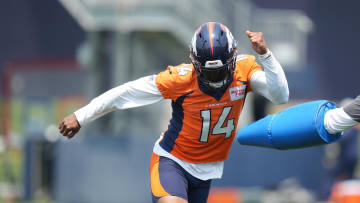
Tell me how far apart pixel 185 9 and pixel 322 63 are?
6.32 metres

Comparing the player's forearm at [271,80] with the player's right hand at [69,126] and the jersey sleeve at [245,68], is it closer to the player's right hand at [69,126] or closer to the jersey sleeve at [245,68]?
the jersey sleeve at [245,68]

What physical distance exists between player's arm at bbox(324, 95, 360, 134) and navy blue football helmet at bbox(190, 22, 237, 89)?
0.77 metres

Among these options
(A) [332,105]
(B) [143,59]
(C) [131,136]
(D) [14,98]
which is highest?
(A) [332,105]

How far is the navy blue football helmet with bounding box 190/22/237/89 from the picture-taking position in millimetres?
4559

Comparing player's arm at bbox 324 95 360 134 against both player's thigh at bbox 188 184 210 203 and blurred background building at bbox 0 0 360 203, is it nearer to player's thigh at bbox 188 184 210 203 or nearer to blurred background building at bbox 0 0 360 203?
player's thigh at bbox 188 184 210 203

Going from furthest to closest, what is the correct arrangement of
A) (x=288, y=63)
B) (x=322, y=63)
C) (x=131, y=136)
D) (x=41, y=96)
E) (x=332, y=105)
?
(x=41, y=96), (x=322, y=63), (x=288, y=63), (x=131, y=136), (x=332, y=105)

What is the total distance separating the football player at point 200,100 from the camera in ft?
15.1

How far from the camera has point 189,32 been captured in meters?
12.3

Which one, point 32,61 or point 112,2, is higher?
point 112,2

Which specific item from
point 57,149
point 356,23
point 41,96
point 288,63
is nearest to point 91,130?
point 57,149

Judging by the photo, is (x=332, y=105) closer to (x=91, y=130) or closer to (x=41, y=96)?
(x=91, y=130)

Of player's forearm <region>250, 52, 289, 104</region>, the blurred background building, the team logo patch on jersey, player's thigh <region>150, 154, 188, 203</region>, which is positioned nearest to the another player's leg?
player's thigh <region>150, 154, 188, 203</region>

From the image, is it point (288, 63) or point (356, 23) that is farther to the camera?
point (356, 23)

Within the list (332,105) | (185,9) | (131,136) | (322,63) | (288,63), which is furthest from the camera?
(322,63)
